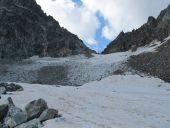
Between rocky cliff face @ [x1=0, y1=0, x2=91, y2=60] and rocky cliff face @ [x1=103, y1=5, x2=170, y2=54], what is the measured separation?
22.7 ft

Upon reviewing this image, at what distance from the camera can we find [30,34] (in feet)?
249

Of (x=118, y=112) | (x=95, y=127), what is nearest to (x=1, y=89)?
(x=118, y=112)

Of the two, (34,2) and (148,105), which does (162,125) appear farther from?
(34,2)

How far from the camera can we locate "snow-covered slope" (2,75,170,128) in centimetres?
2070

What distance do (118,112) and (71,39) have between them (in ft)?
197

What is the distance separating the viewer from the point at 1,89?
30.6 m

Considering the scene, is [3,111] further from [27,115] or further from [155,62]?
[155,62]

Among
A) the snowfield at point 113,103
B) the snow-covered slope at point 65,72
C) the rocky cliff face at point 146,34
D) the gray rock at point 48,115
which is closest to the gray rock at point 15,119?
the gray rock at point 48,115

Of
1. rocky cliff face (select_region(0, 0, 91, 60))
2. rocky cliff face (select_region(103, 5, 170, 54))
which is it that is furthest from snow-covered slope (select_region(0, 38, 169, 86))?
rocky cliff face (select_region(103, 5, 170, 54))

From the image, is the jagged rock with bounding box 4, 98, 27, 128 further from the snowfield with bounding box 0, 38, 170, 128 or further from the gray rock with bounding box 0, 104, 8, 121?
the snowfield with bounding box 0, 38, 170, 128

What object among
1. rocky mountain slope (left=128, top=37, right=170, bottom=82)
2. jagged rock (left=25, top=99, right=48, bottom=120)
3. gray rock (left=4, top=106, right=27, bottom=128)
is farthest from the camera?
rocky mountain slope (left=128, top=37, right=170, bottom=82)

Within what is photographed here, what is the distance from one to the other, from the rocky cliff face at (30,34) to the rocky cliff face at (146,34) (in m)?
6.92

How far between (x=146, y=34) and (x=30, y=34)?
810 inches

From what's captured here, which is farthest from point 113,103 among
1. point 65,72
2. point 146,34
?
point 146,34
